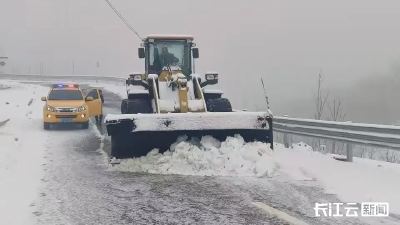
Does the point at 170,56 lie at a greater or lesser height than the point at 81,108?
greater

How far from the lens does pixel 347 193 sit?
670 centimetres

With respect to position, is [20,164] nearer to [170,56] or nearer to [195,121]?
[195,121]

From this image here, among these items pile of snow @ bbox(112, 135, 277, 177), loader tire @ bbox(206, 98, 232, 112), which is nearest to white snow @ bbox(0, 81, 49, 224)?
pile of snow @ bbox(112, 135, 277, 177)

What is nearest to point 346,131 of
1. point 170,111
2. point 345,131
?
point 345,131

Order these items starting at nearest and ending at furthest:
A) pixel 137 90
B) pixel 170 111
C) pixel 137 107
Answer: pixel 170 111, pixel 137 107, pixel 137 90

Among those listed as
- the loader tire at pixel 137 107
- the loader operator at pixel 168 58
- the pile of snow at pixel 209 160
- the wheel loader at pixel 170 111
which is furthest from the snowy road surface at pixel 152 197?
the loader operator at pixel 168 58

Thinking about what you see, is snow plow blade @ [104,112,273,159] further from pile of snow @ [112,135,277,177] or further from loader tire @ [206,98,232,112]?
loader tire @ [206,98,232,112]

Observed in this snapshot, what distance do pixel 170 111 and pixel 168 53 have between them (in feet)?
8.59

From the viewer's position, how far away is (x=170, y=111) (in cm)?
1058

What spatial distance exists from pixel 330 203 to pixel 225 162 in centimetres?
249

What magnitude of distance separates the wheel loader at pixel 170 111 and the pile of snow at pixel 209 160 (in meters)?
0.19

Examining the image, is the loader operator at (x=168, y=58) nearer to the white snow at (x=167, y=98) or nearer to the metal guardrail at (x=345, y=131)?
the white snow at (x=167, y=98)

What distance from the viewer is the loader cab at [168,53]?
12445 millimetres

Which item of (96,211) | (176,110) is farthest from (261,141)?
(96,211)
